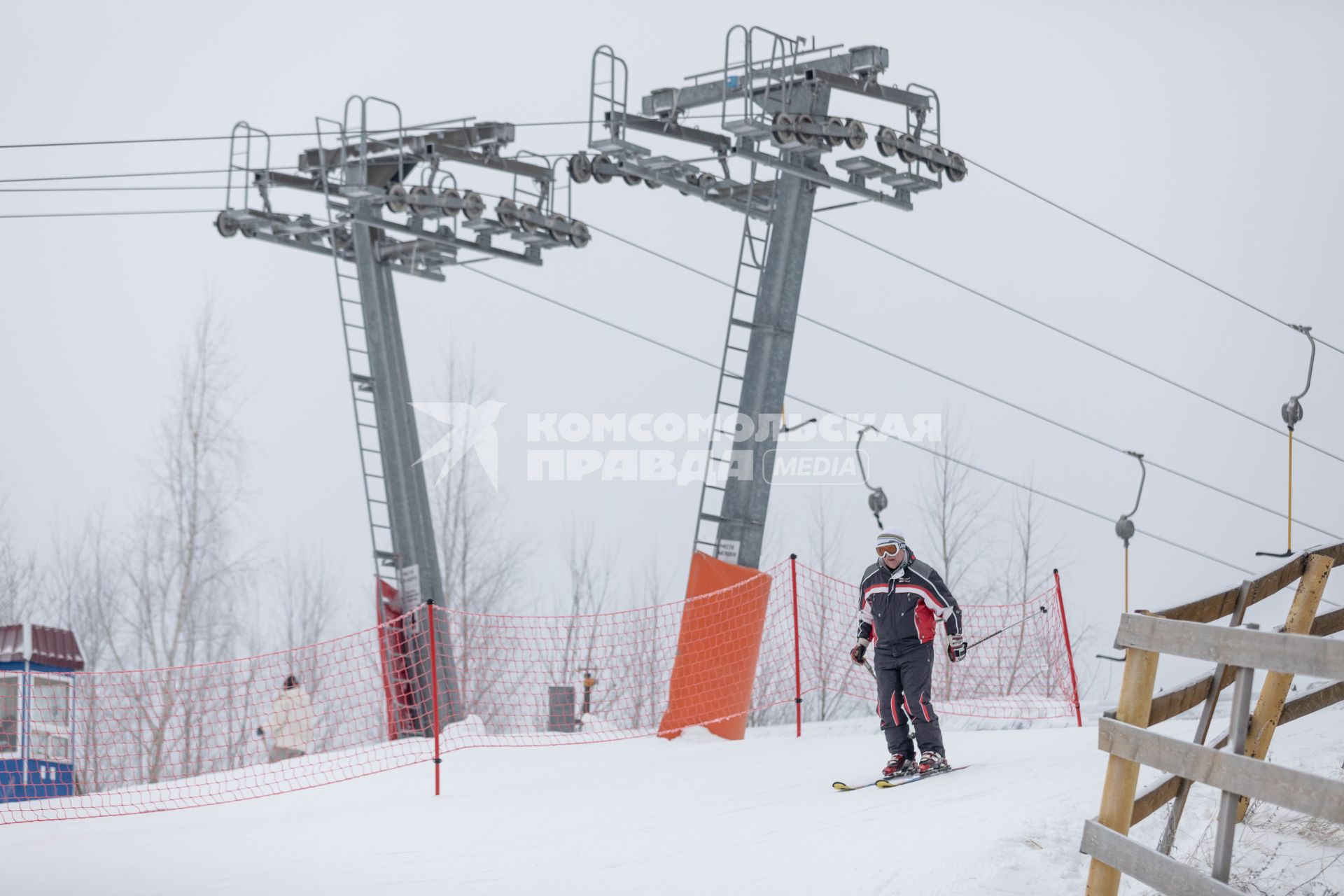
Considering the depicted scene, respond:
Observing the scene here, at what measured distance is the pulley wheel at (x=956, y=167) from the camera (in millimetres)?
12789

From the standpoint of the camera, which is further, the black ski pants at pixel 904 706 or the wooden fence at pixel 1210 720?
the black ski pants at pixel 904 706

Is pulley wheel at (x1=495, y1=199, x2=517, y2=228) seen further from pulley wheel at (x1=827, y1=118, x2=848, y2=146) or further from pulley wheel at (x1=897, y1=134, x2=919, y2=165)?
pulley wheel at (x1=897, y1=134, x2=919, y2=165)

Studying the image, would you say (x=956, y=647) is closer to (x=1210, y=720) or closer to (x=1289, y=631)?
(x=1289, y=631)

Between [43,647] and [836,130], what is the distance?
29.8 feet

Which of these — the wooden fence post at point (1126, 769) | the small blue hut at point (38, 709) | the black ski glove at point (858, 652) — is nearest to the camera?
the wooden fence post at point (1126, 769)

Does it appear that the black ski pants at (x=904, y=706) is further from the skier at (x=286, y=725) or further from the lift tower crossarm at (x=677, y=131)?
the skier at (x=286, y=725)

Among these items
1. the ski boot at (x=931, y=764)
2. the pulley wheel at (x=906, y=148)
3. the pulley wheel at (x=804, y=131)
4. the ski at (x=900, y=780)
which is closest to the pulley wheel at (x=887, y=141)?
the pulley wheel at (x=906, y=148)

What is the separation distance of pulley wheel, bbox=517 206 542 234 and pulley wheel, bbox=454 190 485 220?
0.49 meters

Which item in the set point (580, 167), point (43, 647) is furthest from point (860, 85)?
point (43, 647)

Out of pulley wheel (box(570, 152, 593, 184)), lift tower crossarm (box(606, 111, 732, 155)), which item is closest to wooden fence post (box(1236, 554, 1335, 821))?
lift tower crossarm (box(606, 111, 732, 155))

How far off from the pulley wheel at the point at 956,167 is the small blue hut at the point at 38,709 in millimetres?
9686

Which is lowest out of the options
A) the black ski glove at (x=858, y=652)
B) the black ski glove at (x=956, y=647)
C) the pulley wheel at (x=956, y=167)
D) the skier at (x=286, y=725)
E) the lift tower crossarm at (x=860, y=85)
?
the skier at (x=286, y=725)

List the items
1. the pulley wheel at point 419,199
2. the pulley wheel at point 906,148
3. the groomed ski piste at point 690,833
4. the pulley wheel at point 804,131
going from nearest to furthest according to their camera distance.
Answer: the groomed ski piste at point 690,833
the pulley wheel at point 804,131
the pulley wheel at point 906,148
the pulley wheel at point 419,199

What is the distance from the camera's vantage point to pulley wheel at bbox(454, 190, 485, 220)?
46.1 feet
